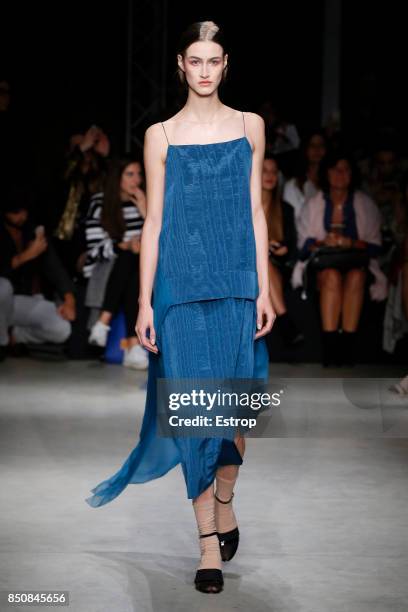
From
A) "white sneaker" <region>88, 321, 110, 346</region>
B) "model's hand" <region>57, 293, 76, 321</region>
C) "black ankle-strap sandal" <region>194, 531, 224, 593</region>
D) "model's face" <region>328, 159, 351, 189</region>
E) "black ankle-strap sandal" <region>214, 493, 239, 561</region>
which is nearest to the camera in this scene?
"black ankle-strap sandal" <region>194, 531, 224, 593</region>

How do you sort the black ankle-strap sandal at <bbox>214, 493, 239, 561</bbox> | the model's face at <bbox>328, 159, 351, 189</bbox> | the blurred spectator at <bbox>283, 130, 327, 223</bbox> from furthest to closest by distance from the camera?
the blurred spectator at <bbox>283, 130, 327, 223</bbox> < the model's face at <bbox>328, 159, 351, 189</bbox> < the black ankle-strap sandal at <bbox>214, 493, 239, 561</bbox>

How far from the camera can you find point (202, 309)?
9.28ft

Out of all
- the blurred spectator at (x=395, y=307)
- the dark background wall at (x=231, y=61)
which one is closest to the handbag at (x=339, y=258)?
the blurred spectator at (x=395, y=307)

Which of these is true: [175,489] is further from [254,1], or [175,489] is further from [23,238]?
[254,1]

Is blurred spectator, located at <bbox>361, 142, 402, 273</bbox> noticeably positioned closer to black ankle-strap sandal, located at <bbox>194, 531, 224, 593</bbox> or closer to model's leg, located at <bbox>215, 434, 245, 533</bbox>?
model's leg, located at <bbox>215, 434, 245, 533</bbox>

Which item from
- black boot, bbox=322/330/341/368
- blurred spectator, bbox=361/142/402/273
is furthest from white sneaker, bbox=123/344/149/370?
blurred spectator, bbox=361/142/402/273

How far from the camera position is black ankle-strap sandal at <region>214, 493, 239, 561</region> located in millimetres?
2975

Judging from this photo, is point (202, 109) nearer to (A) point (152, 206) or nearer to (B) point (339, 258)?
(A) point (152, 206)

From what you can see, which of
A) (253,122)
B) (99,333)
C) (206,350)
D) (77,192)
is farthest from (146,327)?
(77,192)

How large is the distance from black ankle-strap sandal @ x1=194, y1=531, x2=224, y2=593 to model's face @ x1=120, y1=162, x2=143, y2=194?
444 cm

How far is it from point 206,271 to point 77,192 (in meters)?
4.76

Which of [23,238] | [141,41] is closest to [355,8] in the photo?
[141,41]

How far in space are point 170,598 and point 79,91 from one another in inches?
314

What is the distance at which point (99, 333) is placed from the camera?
6777mm
